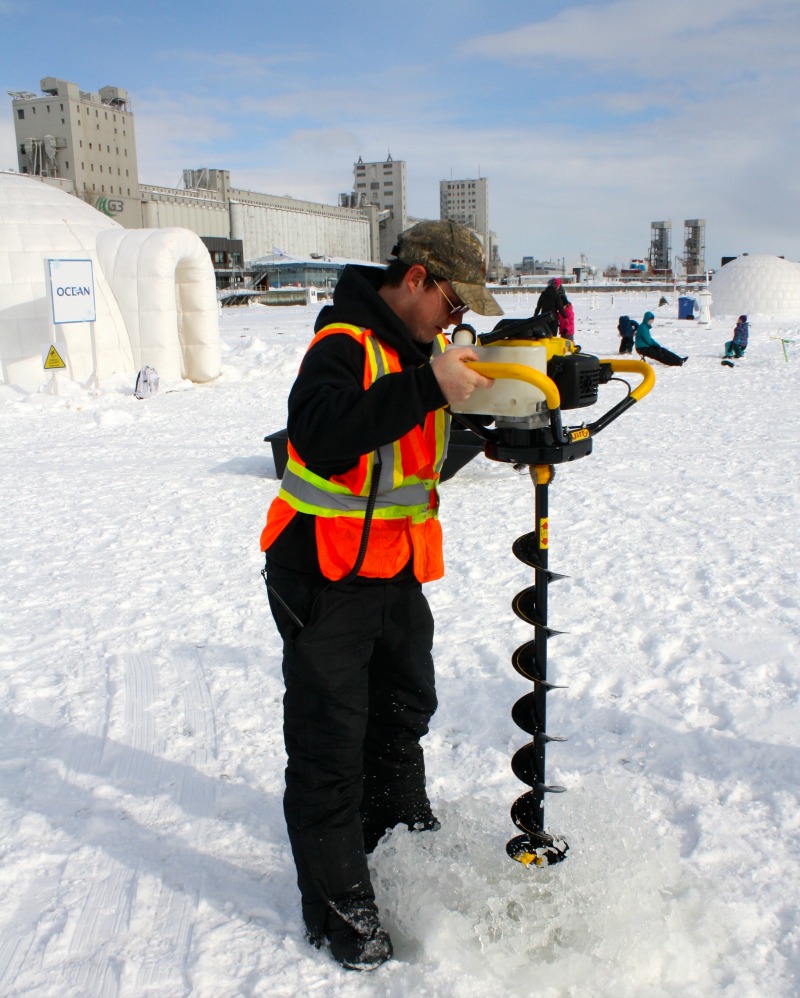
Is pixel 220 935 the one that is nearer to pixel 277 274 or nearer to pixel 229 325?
pixel 229 325

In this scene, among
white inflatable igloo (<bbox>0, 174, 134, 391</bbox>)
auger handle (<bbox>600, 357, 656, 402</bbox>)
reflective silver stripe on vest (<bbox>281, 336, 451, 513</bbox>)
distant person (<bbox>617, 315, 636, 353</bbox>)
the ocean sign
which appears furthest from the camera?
distant person (<bbox>617, 315, 636, 353</bbox>)

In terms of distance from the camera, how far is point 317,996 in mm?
1967

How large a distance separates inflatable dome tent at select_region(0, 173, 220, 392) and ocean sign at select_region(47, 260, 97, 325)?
184 millimetres

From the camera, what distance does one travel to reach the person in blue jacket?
16.4 meters

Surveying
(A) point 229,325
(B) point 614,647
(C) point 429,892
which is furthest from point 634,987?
(A) point 229,325

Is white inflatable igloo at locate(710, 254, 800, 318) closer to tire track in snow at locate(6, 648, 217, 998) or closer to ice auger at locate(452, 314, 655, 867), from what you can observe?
tire track in snow at locate(6, 648, 217, 998)

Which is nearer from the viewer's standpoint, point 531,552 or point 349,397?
point 349,397

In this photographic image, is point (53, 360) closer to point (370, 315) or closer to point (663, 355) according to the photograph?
point (663, 355)

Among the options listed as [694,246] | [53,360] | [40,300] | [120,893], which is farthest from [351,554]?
[694,246]

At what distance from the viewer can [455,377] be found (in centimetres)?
174

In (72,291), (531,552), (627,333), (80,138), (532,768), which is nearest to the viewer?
A: (531,552)

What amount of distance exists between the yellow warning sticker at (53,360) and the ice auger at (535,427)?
476 inches

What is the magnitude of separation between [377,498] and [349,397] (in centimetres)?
33

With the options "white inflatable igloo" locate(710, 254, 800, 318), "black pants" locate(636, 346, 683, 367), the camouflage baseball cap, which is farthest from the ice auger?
"white inflatable igloo" locate(710, 254, 800, 318)
